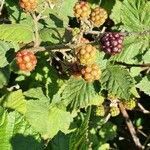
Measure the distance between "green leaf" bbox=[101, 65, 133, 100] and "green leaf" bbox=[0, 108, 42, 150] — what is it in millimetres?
1155

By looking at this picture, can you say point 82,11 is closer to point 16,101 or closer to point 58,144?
point 16,101

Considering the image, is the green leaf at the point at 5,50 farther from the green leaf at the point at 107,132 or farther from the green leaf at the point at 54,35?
the green leaf at the point at 107,132

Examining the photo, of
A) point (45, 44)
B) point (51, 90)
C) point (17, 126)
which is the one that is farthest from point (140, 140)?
point (17, 126)

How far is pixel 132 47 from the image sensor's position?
2566 mm

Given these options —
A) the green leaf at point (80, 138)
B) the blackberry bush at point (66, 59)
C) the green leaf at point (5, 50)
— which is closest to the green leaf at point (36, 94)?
the blackberry bush at point (66, 59)

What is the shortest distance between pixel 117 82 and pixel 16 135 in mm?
1261

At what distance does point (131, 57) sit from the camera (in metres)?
2.61

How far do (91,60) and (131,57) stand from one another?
550 mm

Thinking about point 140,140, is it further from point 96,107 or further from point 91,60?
point 91,60

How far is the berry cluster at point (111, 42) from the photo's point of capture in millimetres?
2184

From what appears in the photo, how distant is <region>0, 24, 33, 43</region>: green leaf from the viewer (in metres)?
2.37

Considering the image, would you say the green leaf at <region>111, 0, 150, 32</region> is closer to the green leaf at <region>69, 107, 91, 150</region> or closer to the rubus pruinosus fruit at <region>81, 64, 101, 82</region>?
the rubus pruinosus fruit at <region>81, 64, 101, 82</region>

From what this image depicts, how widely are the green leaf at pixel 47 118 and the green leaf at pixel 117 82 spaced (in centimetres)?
45

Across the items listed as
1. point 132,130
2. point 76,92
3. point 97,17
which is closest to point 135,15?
point 97,17
